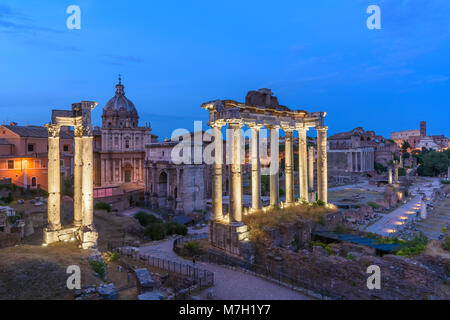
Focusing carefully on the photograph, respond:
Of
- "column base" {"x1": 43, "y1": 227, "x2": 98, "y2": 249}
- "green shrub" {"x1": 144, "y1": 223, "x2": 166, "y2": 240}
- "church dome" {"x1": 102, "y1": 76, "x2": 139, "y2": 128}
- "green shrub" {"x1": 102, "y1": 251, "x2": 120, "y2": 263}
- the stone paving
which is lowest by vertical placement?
the stone paving

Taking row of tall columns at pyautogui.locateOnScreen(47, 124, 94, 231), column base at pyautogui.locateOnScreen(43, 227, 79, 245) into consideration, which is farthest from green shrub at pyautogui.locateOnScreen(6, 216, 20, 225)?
row of tall columns at pyautogui.locateOnScreen(47, 124, 94, 231)

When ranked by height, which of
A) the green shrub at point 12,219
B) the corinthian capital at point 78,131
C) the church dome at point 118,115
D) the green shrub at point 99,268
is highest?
the church dome at point 118,115

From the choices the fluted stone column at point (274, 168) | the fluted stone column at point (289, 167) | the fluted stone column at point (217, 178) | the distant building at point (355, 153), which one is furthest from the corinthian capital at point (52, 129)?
the distant building at point (355, 153)

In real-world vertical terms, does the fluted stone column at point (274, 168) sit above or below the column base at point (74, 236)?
above

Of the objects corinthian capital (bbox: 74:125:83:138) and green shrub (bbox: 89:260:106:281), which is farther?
corinthian capital (bbox: 74:125:83:138)

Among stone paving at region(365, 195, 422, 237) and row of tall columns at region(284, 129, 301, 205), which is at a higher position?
row of tall columns at region(284, 129, 301, 205)

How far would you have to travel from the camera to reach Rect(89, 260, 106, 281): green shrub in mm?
11766

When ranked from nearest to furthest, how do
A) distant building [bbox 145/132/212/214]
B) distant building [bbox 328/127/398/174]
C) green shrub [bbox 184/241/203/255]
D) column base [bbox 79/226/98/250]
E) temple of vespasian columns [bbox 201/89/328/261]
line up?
column base [bbox 79/226/98/250] → temple of vespasian columns [bbox 201/89/328/261] → green shrub [bbox 184/241/203/255] → distant building [bbox 145/132/212/214] → distant building [bbox 328/127/398/174]

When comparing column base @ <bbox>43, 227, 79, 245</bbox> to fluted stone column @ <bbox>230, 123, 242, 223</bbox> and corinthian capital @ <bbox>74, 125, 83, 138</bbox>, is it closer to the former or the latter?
corinthian capital @ <bbox>74, 125, 83, 138</bbox>

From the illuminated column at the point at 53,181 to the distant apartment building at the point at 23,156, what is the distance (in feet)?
90.9

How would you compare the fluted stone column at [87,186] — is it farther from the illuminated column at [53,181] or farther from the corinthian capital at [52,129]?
the corinthian capital at [52,129]

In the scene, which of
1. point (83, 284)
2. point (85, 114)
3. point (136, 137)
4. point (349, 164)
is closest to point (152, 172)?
point (136, 137)

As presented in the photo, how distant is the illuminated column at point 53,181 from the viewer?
15242mm
